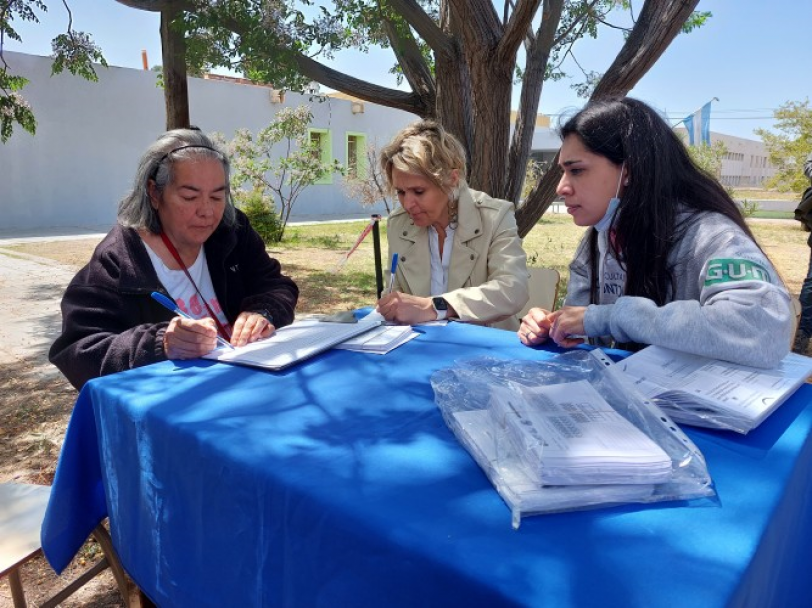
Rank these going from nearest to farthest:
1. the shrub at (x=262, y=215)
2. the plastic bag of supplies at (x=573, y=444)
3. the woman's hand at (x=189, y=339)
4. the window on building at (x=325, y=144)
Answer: the plastic bag of supplies at (x=573, y=444) → the woman's hand at (x=189, y=339) → the shrub at (x=262, y=215) → the window on building at (x=325, y=144)

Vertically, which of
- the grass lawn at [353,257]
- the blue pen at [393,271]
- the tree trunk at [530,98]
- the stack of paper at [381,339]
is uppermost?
the tree trunk at [530,98]

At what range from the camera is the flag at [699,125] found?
15.3m

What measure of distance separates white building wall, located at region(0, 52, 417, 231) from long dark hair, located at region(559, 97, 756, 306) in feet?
38.0

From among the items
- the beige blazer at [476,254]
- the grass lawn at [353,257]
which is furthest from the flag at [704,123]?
the beige blazer at [476,254]

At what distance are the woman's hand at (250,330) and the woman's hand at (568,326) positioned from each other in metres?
0.82

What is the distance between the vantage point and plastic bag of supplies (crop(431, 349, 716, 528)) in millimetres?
788

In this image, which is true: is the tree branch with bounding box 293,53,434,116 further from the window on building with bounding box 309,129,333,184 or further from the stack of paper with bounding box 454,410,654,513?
the window on building with bounding box 309,129,333,184

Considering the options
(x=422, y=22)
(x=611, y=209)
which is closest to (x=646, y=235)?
(x=611, y=209)

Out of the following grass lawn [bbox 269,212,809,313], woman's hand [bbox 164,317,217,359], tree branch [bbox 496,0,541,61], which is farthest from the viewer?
grass lawn [bbox 269,212,809,313]

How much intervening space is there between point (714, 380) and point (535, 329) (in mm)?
528

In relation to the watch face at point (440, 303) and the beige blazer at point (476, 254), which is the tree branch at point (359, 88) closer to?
the beige blazer at point (476, 254)

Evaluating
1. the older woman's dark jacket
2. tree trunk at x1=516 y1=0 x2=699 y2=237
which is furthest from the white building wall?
the older woman's dark jacket

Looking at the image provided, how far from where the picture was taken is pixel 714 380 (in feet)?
3.85

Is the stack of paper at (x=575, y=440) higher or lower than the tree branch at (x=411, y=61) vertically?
lower
